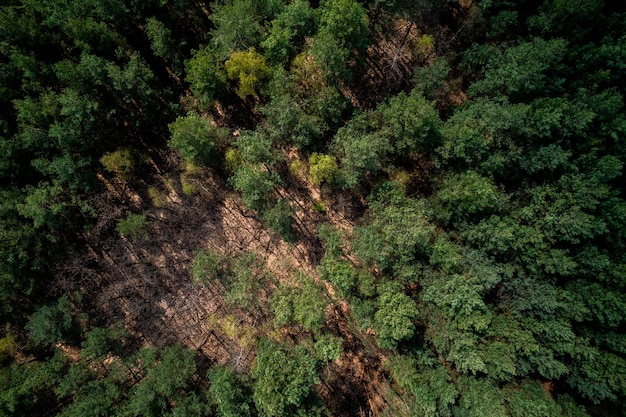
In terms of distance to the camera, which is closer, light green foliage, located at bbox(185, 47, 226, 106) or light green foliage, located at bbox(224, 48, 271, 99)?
light green foliage, located at bbox(224, 48, 271, 99)

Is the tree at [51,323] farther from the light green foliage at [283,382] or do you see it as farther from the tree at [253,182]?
the tree at [253,182]

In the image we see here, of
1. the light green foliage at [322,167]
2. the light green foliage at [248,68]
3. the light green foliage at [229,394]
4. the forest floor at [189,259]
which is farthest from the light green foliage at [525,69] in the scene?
the light green foliage at [229,394]

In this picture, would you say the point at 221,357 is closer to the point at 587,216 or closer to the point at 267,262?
the point at 267,262

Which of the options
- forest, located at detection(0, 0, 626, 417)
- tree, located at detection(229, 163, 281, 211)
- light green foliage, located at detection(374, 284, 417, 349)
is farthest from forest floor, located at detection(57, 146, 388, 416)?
light green foliage, located at detection(374, 284, 417, 349)

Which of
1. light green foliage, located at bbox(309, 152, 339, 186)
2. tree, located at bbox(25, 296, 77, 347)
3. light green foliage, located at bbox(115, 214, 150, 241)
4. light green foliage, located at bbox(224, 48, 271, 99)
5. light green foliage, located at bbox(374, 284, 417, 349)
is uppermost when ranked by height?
light green foliage, located at bbox(224, 48, 271, 99)

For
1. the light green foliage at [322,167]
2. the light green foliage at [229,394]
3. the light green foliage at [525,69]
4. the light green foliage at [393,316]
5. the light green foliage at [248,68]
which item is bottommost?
the light green foliage at [229,394]

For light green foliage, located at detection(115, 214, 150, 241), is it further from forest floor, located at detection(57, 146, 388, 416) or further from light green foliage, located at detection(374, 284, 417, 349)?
light green foliage, located at detection(374, 284, 417, 349)
